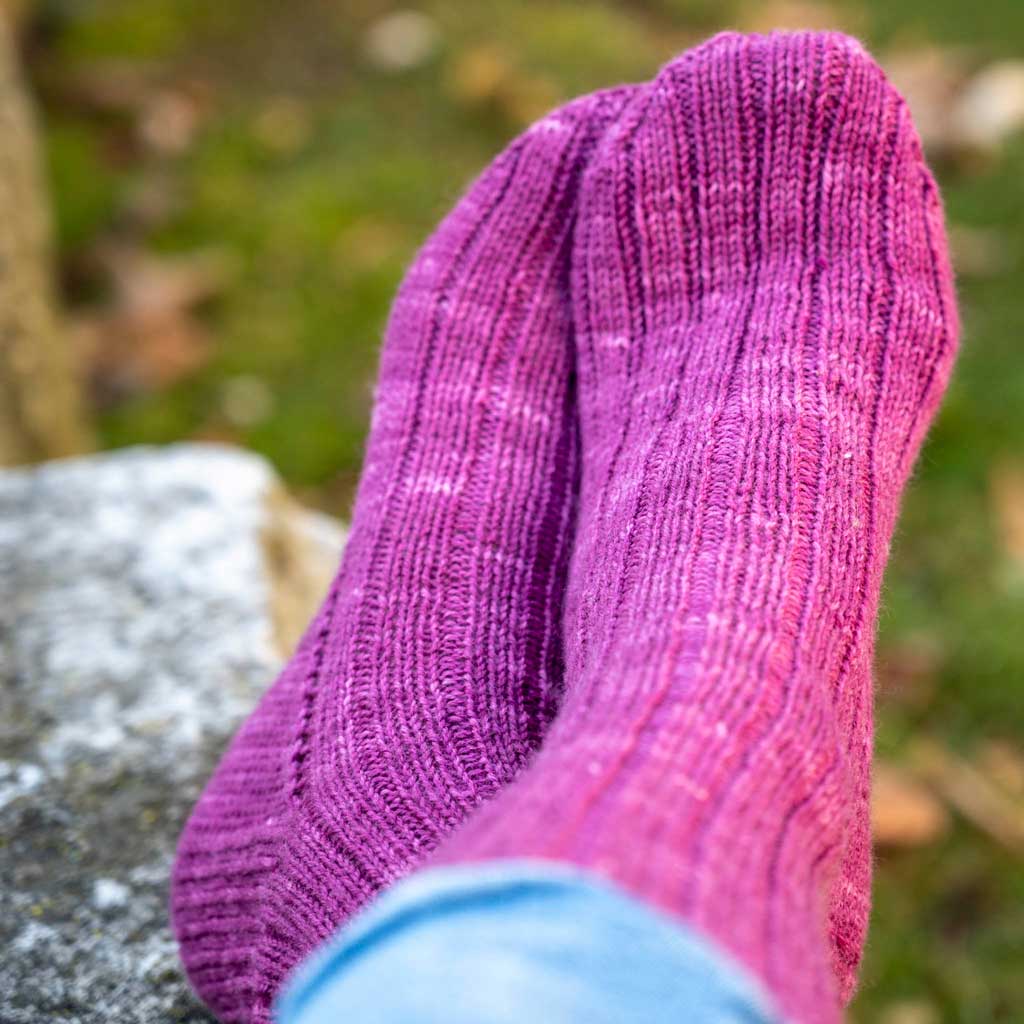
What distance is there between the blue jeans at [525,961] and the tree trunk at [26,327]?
102 centimetres

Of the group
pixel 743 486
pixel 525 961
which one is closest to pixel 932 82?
pixel 743 486

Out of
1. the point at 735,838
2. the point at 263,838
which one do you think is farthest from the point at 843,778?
the point at 263,838

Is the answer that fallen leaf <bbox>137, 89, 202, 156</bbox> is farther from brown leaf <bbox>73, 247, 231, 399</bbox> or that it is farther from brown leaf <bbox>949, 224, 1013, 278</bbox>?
brown leaf <bbox>949, 224, 1013, 278</bbox>

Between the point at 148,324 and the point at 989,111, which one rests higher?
the point at 989,111

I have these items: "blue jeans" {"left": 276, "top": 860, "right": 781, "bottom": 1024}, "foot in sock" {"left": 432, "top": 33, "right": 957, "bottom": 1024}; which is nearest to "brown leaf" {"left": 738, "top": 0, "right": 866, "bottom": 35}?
"foot in sock" {"left": 432, "top": 33, "right": 957, "bottom": 1024}

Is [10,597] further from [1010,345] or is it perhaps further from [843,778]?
[1010,345]

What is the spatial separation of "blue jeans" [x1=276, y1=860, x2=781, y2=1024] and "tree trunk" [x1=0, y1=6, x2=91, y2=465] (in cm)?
102

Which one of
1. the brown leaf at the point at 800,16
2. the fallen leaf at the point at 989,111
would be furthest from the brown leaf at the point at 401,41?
the fallen leaf at the point at 989,111

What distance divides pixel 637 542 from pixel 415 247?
1.17m

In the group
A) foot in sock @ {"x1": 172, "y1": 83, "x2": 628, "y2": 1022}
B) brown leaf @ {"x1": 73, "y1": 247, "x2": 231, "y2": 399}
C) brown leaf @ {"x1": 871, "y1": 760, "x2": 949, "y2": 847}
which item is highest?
foot in sock @ {"x1": 172, "y1": 83, "x2": 628, "y2": 1022}

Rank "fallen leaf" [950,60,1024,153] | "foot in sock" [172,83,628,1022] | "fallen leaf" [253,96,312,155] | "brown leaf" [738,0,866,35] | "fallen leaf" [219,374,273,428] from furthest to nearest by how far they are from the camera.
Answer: "brown leaf" [738,0,866,35] < "fallen leaf" [253,96,312,155] < "fallen leaf" [950,60,1024,153] < "fallen leaf" [219,374,273,428] < "foot in sock" [172,83,628,1022]

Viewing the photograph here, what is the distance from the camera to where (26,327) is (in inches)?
50.2

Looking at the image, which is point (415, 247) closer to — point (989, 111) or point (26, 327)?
point (26, 327)

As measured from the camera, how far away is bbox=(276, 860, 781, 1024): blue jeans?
0.36m
